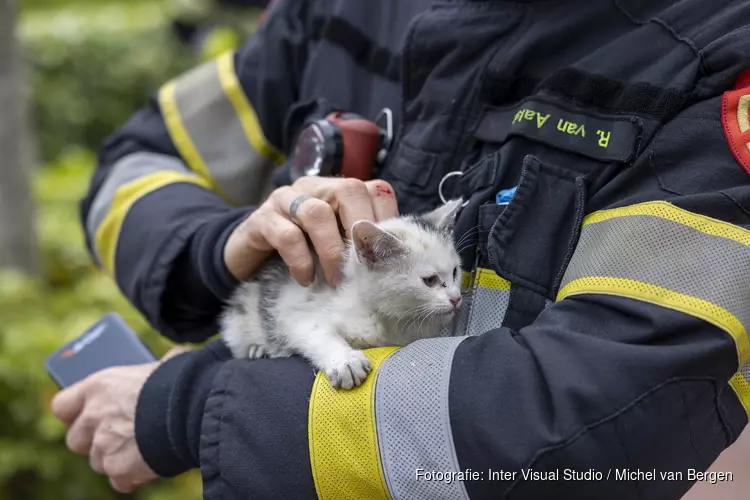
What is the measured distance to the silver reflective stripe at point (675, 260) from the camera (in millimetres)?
1001

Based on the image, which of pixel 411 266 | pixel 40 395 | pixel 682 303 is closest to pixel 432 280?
pixel 411 266

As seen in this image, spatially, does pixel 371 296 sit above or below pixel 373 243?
below

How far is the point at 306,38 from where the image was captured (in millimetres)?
1749

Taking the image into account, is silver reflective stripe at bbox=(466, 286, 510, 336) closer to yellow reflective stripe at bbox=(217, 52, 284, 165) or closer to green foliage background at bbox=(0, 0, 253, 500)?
yellow reflective stripe at bbox=(217, 52, 284, 165)

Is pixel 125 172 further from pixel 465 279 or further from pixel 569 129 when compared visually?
pixel 569 129

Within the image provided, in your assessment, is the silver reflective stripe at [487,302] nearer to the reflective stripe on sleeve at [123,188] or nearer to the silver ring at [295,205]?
the silver ring at [295,205]

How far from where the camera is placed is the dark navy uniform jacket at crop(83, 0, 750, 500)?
999 mm

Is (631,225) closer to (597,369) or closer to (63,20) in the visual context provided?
(597,369)

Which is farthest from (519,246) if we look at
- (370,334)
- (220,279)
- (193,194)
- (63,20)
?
(63,20)

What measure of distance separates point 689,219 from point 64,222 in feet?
13.2

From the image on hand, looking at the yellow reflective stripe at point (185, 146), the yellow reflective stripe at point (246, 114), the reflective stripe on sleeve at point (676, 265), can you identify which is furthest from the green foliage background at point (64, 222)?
the reflective stripe on sleeve at point (676, 265)

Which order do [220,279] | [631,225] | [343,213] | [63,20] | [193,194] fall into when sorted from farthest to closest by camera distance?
[63,20], [193,194], [220,279], [343,213], [631,225]

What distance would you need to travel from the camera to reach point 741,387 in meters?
1.07

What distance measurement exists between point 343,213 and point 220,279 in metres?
0.34
